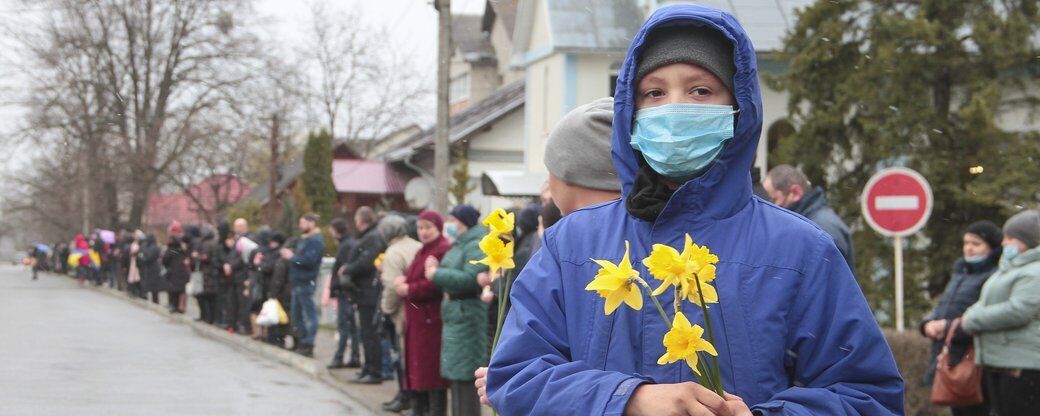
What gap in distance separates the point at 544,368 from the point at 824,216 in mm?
4508

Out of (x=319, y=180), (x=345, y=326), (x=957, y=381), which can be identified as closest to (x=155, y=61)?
(x=319, y=180)

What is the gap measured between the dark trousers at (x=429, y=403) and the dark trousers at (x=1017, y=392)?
4.14m

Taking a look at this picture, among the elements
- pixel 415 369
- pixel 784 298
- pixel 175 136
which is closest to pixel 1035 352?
pixel 415 369

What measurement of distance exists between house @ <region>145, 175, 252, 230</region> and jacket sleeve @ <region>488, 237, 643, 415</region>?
4373cm

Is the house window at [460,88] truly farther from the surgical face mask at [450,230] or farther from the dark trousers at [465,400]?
the dark trousers at [465,400]

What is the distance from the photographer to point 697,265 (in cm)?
226

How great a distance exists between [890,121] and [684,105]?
13379 millimetres

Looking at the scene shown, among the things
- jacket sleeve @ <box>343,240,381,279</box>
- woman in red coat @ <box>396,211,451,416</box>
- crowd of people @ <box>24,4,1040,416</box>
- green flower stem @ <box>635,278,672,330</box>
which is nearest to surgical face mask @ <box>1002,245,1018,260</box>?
woman in red coat @ <box>396,211,451,416</box>

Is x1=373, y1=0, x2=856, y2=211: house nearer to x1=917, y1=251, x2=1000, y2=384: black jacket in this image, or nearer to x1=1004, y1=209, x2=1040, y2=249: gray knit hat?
x1=917, y1=251, x2=1000, y2=384: black jacket

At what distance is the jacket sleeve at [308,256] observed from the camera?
1519cm

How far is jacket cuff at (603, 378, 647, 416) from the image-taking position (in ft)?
7.53

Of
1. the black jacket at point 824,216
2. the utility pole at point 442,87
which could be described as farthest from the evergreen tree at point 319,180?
the black jacket at point 824,216

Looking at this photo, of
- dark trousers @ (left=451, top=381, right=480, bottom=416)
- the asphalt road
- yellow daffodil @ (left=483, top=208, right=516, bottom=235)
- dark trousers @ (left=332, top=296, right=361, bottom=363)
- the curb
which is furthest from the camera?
dark trousers @ (left=332, top=296, right=361, bottom=363)

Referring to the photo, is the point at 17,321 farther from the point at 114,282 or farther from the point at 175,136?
the point at 175,136
